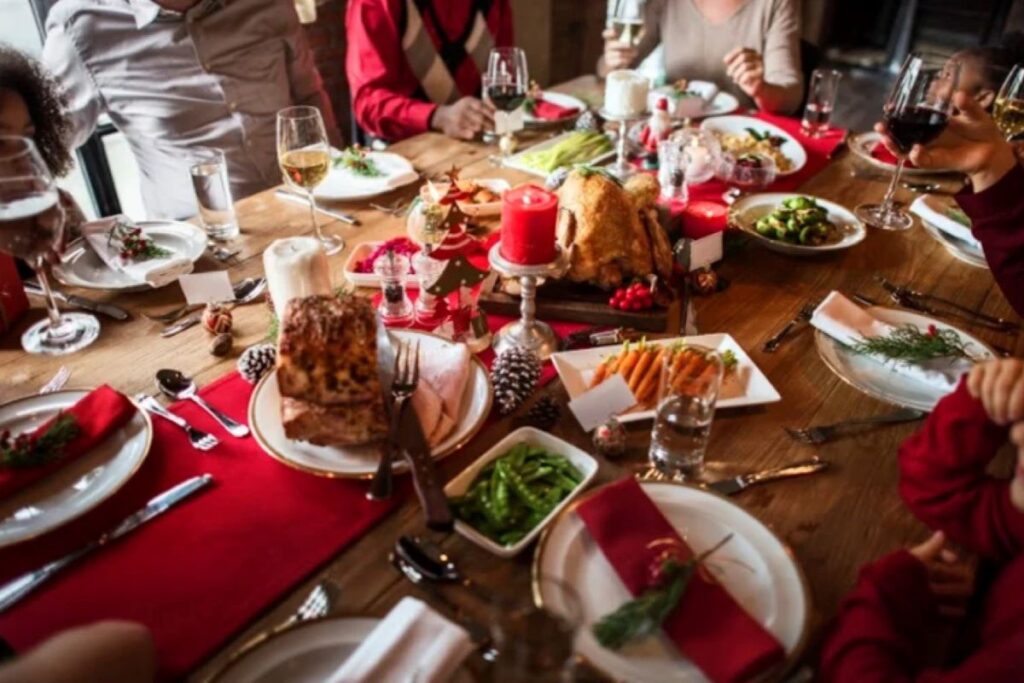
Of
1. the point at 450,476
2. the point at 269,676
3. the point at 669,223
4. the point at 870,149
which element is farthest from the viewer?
the point at 870,149

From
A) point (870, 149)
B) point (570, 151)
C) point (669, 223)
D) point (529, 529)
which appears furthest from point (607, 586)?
point (870, 149)

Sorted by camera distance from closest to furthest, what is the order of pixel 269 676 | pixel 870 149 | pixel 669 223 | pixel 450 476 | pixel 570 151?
pixel 269 676, pixel 450 476, pixel 669 223, pixel 570 151, pixel 870 149

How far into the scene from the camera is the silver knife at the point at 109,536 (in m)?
0.83

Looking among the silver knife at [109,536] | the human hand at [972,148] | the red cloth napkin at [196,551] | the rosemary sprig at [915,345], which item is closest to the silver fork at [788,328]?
the rosemary sprig at [915,345]

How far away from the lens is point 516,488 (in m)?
0.94

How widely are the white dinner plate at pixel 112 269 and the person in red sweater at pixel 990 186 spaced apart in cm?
162

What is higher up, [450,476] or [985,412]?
[985,412]

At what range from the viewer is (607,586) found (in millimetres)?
815

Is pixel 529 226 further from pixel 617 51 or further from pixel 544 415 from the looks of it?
pixel 617 51

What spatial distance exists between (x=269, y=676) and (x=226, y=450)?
0.42 m

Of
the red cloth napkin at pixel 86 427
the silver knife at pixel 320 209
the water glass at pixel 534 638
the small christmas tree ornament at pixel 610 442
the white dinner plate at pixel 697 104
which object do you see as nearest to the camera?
the water glass at pixel 534 638

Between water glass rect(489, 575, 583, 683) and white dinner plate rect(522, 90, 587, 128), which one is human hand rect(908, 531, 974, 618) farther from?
white dinner plate rect(522, 90, 587, 128)

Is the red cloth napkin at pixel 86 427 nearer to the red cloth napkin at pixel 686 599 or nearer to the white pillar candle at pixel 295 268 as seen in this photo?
the white pillar candle at pixel 295 268

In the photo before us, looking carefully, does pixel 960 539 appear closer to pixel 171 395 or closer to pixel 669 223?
pixel 669 223
